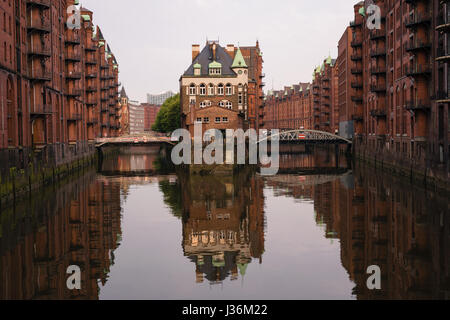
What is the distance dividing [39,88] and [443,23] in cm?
3313

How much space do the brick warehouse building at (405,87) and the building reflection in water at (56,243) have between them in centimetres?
2367

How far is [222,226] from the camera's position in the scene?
31.7m

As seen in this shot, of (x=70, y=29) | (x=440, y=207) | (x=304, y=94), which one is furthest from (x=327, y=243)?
(x=304, y=94)

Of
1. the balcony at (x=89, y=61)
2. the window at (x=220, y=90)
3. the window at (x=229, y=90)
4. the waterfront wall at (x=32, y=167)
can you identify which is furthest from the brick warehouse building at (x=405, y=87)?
the balcony at (x=89, y=61)

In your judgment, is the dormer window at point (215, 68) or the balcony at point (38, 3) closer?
the balcony at point (38, 3)

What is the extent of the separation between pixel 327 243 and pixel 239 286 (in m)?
7.98

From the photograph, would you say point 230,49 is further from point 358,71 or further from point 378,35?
point 378,35

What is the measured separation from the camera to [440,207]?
35.0m

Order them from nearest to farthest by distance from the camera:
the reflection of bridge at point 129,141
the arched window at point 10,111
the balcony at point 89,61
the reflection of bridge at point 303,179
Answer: the arched window at point 10,111, the reflection of bridge at point 303,179, the balcony at point 89,61, the reflection of bridge at point 129,141

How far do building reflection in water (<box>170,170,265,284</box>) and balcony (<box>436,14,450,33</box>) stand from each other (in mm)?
17529

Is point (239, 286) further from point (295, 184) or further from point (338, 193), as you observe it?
point (295, 184)

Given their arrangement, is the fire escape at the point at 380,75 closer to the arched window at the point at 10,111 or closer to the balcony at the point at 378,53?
the balcony at the point at 378,53

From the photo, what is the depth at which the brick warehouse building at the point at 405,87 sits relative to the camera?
4522 cm

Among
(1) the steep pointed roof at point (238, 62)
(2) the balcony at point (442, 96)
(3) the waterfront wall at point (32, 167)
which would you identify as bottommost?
(3) the waterfront wall at point (32, 167)
